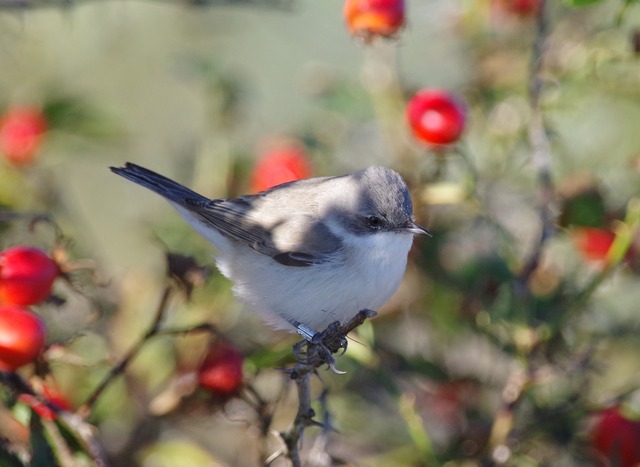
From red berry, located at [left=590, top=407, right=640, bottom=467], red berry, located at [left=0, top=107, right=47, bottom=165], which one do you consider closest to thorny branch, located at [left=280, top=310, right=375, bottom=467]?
red berry, located at [left=590, top=407, right=640, bottom=467]

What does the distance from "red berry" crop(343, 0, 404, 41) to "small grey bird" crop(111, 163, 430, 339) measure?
0.43m

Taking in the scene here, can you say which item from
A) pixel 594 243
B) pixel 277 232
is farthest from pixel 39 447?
pixel 594 243

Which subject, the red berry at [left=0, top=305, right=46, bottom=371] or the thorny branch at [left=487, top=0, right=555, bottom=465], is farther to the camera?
the thorny branch at [left=487, top=0, right=555, bottom=465]

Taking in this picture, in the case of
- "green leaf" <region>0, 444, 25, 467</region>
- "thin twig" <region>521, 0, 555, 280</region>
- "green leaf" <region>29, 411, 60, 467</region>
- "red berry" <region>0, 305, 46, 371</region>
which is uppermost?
"thin twig" <region>521, 0, 555, 280</region>

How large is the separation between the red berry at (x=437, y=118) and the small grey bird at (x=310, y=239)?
0.63ft

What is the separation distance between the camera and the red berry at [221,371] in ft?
7.89

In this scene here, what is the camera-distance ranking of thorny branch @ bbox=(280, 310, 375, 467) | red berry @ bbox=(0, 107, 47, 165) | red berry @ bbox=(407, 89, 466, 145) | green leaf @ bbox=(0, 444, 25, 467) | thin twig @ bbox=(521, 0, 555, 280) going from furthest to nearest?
red berry @ bbox=(0, 107, 47, 165)
red berry @ bbox=(407, 89, 466, 145)
thin twig @ bbox=(521, 0, 555, 280)
green leaf @ bbox=(0, 444, 25, 467)
thorny branch @ bbox=(280, 310, 375, 467)

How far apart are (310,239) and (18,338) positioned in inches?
42.2

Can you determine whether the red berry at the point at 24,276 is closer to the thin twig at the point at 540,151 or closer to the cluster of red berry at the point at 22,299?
the cluster of red berry at the point at 22,299

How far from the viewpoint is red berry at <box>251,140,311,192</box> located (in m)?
3.08

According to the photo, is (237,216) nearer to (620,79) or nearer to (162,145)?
(620,79)

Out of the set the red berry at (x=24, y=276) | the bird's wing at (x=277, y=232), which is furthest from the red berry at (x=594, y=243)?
the red berry at (x=24, y=276)

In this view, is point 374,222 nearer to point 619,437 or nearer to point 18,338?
point 619,437

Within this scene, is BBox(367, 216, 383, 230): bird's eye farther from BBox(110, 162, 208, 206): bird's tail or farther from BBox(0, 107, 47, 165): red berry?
BBox(0, 107, 47, 165): red berry
